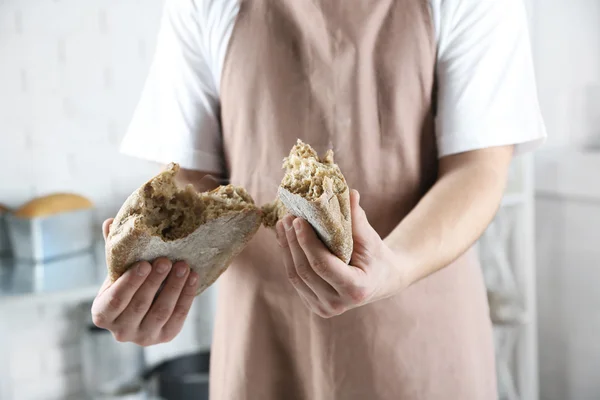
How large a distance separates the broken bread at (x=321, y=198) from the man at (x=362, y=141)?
0.44 feet

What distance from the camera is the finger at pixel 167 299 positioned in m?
0.58

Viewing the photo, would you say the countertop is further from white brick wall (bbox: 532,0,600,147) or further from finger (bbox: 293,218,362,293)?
white brick wall (bbox: 532,0,600,147)

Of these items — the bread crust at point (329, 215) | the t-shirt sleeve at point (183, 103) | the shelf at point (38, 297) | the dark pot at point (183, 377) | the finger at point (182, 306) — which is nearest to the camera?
the bread crust at point (329, 215)

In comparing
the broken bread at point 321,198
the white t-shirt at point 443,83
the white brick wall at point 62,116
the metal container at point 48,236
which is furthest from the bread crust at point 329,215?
the white brick wall at point 62,116

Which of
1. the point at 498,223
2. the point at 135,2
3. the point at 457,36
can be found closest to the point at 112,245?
the point at 457,36

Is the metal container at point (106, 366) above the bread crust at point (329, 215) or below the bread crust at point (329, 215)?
below

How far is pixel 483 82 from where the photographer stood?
680mm

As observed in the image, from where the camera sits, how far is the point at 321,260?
51 cm

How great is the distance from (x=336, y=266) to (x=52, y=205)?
1.00 meters

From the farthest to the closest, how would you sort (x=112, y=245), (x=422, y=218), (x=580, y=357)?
(x=580, y=357)
(x=422, y=218)
(x=112, y=245)

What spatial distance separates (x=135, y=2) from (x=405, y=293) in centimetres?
113

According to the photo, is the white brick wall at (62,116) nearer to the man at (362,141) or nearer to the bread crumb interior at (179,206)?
the man at (362,141)

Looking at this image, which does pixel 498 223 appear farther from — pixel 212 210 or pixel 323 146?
pixel 212 210

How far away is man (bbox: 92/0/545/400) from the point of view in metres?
0.66
